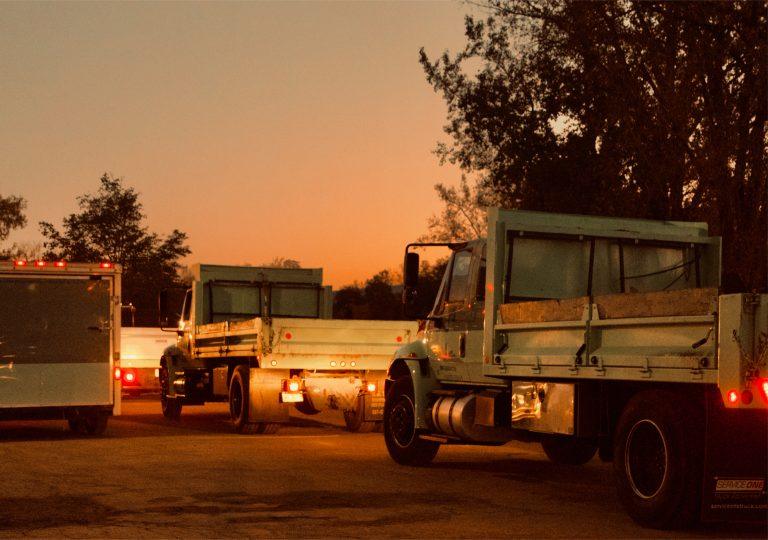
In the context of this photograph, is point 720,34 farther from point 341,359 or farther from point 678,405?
point 678,405

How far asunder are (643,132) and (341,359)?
7.91 metres

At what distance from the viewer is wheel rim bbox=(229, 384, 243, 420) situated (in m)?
20.0

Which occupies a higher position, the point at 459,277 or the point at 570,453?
the point at 459,277

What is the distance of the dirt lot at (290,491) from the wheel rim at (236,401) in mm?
1537

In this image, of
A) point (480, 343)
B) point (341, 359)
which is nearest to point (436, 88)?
point (341, 359)

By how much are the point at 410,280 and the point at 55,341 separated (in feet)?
24.3

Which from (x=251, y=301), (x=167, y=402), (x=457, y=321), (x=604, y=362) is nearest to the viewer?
(x=604, y=362)

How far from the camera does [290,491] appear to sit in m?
11.7

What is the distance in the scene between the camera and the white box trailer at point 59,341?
1805 centimetres

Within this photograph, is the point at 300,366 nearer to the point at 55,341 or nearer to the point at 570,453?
the point at 55,341

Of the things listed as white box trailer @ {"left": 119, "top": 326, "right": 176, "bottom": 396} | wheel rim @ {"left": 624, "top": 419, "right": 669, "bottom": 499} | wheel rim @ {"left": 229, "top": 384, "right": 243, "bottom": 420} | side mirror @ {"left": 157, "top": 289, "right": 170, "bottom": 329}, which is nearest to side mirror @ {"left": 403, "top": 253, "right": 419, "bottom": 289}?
wheel rim @ {"left": 624, "top": 419, "right": 669, "bottom": 499}

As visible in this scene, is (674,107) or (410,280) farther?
(674,107)

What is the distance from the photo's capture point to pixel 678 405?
924 cm

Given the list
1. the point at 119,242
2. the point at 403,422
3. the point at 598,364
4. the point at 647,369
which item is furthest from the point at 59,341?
the point at 119,242
